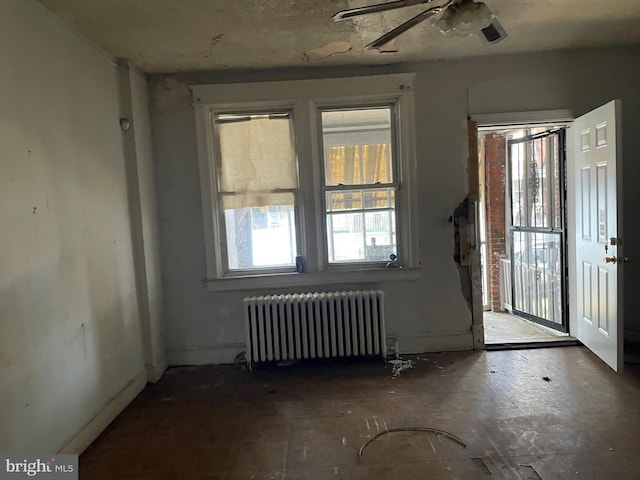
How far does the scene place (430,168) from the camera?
3.95 metres

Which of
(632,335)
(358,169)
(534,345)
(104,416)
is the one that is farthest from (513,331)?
(104,416)

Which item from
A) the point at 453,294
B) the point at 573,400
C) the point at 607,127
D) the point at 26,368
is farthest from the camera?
the point at 453,294

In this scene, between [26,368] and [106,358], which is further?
[106,358]

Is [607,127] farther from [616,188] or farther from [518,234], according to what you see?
[518,234]

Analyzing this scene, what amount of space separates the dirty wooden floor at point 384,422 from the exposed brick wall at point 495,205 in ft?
5.93

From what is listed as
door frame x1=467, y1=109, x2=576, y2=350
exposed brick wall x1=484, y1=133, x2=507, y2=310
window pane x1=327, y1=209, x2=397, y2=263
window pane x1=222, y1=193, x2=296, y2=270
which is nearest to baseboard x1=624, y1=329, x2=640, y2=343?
door frame x1=467, y1=109, x2=576, y2=350

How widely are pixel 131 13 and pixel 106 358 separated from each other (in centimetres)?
220

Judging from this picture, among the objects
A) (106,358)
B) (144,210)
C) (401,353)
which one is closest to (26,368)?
(106,358)

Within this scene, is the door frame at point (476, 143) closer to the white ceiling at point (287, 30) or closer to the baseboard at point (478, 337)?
the baseboard at point (478, 337)

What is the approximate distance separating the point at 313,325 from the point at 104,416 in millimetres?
1669

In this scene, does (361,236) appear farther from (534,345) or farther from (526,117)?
(534,345)

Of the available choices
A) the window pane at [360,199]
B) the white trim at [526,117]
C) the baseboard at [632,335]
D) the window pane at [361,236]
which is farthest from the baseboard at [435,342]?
the white trim at [526,117]

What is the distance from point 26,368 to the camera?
86.7 inches

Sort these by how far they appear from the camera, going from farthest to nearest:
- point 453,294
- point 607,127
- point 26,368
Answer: point 453,294 < point 607,127 < point 26,368
